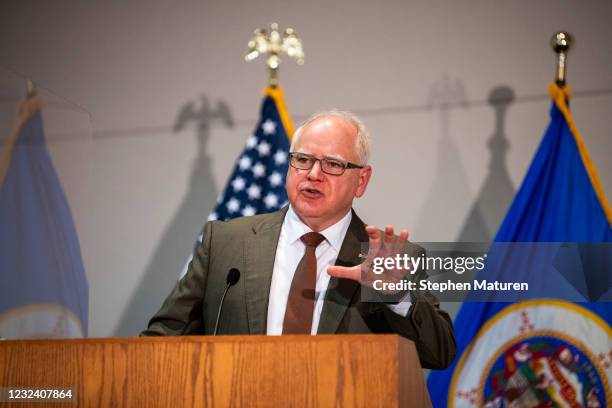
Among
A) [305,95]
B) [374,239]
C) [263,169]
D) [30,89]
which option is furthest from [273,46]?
[374,239]

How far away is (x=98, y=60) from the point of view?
484cm

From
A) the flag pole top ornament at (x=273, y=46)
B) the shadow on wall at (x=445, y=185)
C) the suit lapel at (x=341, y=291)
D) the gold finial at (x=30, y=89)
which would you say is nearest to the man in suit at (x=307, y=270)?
the suit lapel at (x=341, y=291)

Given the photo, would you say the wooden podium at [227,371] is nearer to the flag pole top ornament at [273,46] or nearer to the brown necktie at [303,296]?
the brown necktie at [303,296]

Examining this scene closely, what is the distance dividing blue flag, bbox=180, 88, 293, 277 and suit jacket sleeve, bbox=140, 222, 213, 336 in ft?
4.47

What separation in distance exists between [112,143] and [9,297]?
8.05 feet

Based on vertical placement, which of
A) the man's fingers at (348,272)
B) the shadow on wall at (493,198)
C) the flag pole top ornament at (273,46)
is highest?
the flag pole top ornament at (273,46)

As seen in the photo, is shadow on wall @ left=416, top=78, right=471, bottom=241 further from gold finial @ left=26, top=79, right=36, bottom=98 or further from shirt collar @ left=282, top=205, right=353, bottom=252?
gold finial @ left=26, top=79, right=36, bottom=98

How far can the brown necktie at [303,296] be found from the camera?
2518mm

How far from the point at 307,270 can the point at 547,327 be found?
1.44 meters

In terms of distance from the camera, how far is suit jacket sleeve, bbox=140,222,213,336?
2.61m

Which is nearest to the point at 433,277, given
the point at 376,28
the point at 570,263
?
the point at 570,263

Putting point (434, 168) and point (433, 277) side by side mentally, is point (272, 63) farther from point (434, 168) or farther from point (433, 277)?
point (433, 277)

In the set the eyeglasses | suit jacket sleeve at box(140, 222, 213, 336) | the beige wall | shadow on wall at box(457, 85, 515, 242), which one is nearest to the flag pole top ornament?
the beige wall

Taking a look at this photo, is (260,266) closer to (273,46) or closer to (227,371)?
(227,371)
